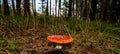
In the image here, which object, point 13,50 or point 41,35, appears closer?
point 13,50

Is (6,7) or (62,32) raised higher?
(6,7)

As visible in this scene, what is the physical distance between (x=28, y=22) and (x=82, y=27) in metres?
1.06

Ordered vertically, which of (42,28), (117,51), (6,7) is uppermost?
(6,7)

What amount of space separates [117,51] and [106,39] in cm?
50

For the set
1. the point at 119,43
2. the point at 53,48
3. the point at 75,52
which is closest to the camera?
the point at 53,48

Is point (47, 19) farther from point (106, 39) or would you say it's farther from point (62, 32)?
point (106, 39)

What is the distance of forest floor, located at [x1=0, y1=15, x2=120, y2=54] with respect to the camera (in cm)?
263

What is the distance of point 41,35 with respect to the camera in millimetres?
3289

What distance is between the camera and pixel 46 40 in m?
3.05

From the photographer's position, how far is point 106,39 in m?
3.30

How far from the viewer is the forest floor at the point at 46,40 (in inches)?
104

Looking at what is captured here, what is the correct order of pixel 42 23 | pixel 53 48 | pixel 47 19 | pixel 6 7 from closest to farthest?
pixel 53 48 < pixel 42 23 < pixel 47 19 < pixel 6 7

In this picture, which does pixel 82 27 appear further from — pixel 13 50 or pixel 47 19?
pixel 13 50

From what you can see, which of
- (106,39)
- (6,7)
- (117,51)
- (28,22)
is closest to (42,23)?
(28,22)
